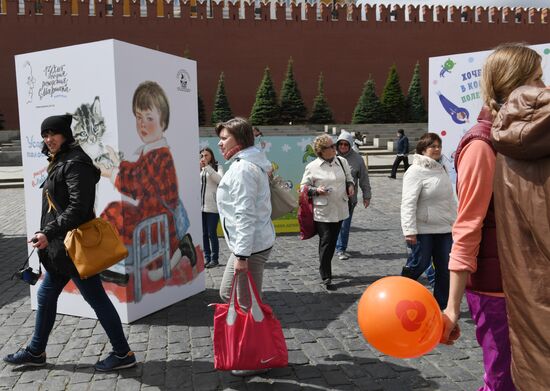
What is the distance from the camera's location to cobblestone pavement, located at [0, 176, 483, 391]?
344cm

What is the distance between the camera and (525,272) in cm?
152

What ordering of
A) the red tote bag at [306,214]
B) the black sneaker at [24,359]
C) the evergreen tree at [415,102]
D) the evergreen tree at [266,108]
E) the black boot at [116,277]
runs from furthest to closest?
the evergreen tree at [415,102], the evergreen tree at [266,108], the red tote bag at [306,214], the black boot at [116,277], the black sneaker at [24,359]

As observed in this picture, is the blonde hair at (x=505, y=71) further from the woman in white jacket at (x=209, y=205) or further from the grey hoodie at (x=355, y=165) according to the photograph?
the grey hoodie at (x=355, y=165)

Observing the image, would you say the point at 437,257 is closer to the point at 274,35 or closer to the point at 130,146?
the point at 130,146

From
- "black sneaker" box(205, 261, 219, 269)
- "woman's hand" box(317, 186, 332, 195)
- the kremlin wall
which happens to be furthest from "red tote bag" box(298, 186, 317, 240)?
the kremlin wall

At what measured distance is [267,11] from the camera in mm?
36375

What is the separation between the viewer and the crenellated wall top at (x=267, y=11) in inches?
1324

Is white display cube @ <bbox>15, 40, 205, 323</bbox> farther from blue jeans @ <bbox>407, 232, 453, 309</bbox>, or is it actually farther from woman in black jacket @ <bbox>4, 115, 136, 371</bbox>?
blue jeans @ <bbox>407, 232, 453, 309</bbox>

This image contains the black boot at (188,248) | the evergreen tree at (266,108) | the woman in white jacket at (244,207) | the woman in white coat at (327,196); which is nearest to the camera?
the woman in white jacket at (244,207)

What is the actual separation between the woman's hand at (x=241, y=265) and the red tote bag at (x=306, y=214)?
2.46 m

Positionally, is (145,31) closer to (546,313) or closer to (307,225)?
(307,225)

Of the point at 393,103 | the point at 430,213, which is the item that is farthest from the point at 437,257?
the point at 393,103

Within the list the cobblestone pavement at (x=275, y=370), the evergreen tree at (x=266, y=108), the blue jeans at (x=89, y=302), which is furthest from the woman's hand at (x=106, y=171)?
the evergreen tree at (x=266, y=108)

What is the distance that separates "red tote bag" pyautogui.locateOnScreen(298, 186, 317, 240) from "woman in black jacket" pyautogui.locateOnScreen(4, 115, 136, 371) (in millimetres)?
2615
